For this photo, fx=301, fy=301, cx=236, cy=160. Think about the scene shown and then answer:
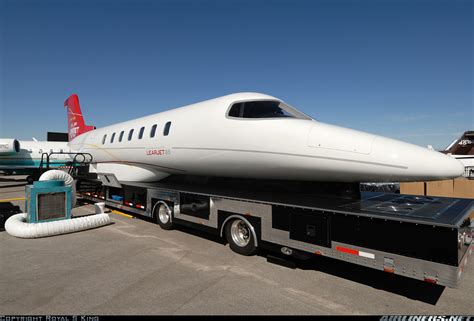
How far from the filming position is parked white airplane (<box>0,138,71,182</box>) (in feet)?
76.4

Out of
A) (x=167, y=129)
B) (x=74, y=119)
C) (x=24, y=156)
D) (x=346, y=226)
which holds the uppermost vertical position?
(x=74, y=119)

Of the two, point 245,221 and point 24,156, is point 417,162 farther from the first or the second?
point 24,156

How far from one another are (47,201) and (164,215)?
3398mm

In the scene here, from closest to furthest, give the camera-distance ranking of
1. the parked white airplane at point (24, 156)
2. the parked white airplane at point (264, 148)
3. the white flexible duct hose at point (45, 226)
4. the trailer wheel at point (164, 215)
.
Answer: the parked white airplane at point (264, 148) → the white flexible duct hose at point (45, 226) → the trailer wheel at point (164, 215) → the parked white airplane at point (24, 156)

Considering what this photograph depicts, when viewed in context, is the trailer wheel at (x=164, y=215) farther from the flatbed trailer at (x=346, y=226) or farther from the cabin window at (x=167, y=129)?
the cabin window at (x=167, y=129)

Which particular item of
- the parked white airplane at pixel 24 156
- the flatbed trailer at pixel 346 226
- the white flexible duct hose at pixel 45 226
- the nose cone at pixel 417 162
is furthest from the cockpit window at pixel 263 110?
the parked white airplane at pixel 24 156

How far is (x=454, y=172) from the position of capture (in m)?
4.66

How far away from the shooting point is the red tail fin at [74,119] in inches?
686

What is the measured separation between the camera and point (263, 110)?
641 centimetres

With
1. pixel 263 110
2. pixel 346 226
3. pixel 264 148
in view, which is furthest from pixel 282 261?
pixel 263 110

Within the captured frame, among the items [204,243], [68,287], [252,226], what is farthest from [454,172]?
[68,287]

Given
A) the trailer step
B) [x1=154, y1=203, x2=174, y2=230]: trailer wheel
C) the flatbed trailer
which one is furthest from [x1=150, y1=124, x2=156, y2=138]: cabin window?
the trailer step

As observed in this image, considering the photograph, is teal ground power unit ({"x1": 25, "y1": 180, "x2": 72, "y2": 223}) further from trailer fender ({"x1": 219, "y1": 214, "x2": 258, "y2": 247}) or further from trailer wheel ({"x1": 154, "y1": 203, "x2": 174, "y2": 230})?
trailer fender ({"x1": 219, "y1": 214, "x2": 258, "y2": 247})

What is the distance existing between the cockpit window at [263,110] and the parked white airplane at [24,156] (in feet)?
70.6
